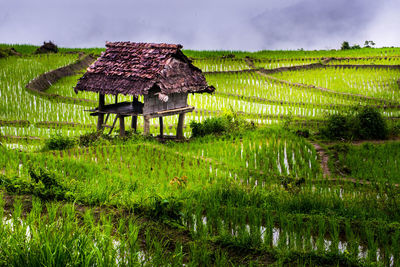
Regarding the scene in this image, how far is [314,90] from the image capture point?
1781cm

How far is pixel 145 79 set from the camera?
1095 cm

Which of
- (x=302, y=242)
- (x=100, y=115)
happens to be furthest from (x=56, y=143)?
(x=302, y=242)

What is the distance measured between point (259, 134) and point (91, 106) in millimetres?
6316

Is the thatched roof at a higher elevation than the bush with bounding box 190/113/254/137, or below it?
higher

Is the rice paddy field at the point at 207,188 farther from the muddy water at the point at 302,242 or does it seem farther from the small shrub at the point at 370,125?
the small shrub at the point at 370,125

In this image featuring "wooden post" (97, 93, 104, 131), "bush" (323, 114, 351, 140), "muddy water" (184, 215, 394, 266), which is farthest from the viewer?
"wooden post" (97, 93, 104, 131)

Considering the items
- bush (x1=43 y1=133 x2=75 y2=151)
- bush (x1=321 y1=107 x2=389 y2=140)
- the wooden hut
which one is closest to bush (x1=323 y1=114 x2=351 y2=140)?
bush (x1=321 y1=107 x2=389 y2=140)

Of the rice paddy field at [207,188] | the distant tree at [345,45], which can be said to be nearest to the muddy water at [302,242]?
the rice paddy field at [207,188]

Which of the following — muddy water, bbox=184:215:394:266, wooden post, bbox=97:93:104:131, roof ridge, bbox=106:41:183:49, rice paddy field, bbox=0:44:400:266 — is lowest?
muddy water, bbox=184:215:394:266

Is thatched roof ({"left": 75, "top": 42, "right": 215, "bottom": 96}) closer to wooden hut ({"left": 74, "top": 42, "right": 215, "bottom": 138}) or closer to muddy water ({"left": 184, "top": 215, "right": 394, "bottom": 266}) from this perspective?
wooden hut ({"left": 74, "top": 42, "right": 215, "bottom": 138})

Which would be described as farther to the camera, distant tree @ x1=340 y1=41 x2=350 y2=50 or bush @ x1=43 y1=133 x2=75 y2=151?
distant tree @ x1=340 y1=41 x2=350 y2=50

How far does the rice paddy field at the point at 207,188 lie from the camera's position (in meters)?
4.81

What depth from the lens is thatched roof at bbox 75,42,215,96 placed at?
434 inches

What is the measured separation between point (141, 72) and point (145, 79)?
0.28m
